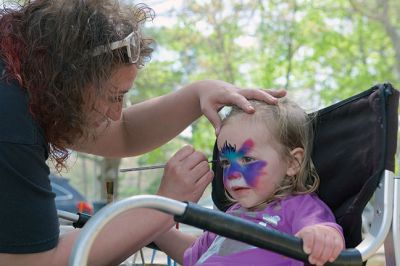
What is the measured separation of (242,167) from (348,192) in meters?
0.36

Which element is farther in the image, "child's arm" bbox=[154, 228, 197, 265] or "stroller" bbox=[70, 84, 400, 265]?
"child's arm" bbox=[154, 228, 197, 265]

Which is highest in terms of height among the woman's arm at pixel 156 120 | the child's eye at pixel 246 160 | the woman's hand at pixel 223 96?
the woman's hand at pixel 223 96

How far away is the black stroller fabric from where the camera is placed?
180cm

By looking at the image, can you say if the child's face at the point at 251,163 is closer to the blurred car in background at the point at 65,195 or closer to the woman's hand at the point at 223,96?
the woman's hand at the point at 223,96

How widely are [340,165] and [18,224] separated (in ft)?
3.41

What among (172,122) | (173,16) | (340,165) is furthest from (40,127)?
(173,16)

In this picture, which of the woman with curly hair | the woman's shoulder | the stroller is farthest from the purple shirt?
the woman with curly hair

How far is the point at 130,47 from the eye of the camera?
1.81 m

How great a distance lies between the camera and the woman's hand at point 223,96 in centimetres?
196

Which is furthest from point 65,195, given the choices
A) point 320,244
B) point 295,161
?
point 320,244

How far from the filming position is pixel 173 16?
10.6m

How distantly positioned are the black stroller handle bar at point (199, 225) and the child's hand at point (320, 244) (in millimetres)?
24

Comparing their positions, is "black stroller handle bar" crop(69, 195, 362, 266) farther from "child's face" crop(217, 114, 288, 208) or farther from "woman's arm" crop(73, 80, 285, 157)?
"woman's arm" crop(73, 80, 285, 157)

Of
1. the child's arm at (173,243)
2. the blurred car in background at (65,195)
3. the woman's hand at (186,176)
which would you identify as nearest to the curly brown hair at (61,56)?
the woman's hand at (186,176)
